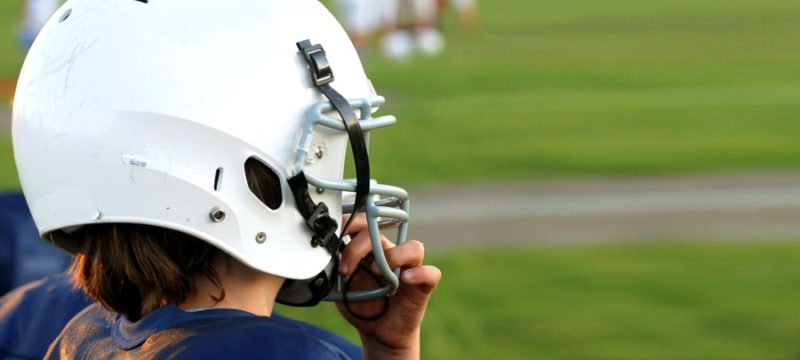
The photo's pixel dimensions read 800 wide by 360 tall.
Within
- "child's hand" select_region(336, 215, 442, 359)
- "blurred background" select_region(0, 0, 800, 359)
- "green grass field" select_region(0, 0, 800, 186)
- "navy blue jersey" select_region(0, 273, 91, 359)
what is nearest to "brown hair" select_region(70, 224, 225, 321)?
"child's hand" select_region(336, 215, 442, 359)

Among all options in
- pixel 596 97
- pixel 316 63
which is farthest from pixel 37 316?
pixel 596 97

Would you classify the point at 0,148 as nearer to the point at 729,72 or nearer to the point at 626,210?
the point at 626,210

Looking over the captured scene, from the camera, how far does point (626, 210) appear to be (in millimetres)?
8297

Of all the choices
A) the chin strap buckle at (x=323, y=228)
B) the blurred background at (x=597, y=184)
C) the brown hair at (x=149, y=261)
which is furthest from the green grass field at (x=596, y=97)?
the brown hair at (x=149, y=261)

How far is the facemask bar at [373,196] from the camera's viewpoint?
233 cm

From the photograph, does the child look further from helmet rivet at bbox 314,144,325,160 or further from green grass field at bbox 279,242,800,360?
green grass field at bbox 279,242,800,360

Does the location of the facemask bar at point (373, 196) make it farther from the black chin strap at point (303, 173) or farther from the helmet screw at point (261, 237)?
the helmet screw at point (261, 237)

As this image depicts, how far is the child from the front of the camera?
2.25 m

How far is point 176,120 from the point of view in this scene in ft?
7.37

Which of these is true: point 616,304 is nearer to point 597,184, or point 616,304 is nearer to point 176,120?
point 597,184

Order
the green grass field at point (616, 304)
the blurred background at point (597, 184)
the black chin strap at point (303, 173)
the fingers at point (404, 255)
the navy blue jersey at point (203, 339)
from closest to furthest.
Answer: the navy blue jersey at point (203, 339)
the black chin strap at point (303, 173)
the fingers at point (404, 255)
the green grass field at point (616, 304)
the blurred background at point (597, 184)

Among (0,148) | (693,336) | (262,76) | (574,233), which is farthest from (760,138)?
(262,76)

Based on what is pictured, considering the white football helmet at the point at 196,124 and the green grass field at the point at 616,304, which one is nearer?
the white football helmet at the point at 196,124

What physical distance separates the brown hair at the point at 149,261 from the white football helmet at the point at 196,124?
0.12 feet
